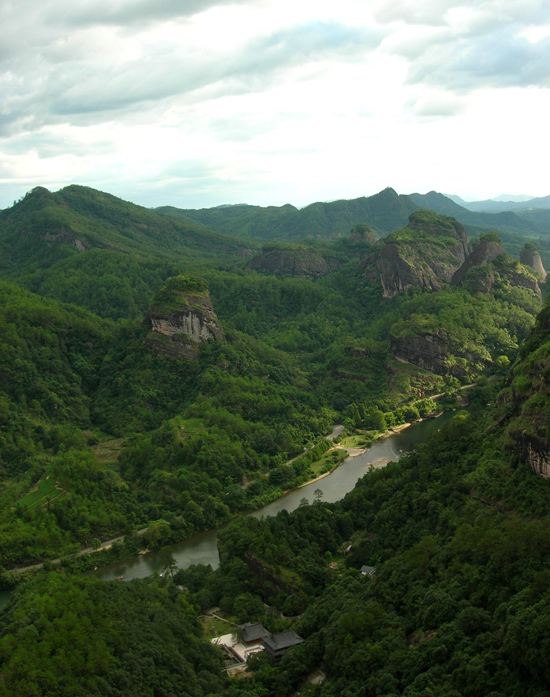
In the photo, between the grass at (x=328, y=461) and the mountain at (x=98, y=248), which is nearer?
the grass at (x=328, y=461)

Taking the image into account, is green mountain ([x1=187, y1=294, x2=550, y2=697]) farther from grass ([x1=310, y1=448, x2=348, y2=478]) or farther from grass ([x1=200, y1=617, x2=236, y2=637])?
grass ([x1=310, y1=448, x2=348, y2=478])

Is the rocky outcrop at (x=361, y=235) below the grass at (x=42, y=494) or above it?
above

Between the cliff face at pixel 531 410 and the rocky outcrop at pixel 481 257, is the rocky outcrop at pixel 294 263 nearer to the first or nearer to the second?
the rocky outcrop at pixel 481 257

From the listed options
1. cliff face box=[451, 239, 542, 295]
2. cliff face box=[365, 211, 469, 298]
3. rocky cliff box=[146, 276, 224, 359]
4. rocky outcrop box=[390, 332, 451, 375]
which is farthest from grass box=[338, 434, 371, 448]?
cliff face box=[365, 211, 469, 298]

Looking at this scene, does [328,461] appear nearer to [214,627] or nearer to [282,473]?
[282,473]

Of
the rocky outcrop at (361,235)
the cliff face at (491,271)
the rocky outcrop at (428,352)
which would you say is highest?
the rocky outcrop at (361,235)

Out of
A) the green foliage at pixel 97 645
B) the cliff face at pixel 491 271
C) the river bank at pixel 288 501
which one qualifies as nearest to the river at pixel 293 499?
the river bank at pixel 288 501

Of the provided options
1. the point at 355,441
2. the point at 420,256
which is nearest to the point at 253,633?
the point at 355,441
